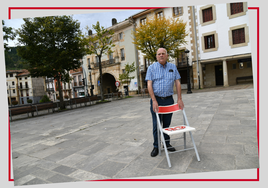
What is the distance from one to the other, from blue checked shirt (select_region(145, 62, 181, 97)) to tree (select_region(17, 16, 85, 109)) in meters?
11.3

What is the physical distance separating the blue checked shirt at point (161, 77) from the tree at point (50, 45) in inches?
444

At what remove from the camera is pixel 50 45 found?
13227 mm

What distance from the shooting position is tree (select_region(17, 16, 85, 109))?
1235cm

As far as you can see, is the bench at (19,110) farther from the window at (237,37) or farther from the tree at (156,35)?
the window at (237,37)

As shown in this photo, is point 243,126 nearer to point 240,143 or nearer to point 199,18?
point 240,143

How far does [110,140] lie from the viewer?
4.36 meters

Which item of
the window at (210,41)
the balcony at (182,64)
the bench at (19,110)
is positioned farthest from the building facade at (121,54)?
the bench at (19,110)

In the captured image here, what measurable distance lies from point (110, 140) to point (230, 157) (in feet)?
8.70

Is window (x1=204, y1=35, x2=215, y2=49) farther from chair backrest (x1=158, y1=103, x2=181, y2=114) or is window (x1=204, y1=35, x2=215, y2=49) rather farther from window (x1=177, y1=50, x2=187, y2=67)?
chair backrest (x1=158, y1=103, x2=181, y2=114)

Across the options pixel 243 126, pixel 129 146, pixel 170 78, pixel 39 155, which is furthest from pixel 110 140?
pixel 243 126

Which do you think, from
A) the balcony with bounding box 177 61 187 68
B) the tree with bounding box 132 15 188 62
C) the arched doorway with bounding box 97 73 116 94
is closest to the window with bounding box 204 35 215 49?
the balcony with bounding box 177 61 187 68

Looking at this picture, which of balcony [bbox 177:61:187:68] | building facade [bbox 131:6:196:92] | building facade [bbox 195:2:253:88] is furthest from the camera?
balcony [bbox 177:61:187:68]

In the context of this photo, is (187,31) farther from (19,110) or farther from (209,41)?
(19,110)

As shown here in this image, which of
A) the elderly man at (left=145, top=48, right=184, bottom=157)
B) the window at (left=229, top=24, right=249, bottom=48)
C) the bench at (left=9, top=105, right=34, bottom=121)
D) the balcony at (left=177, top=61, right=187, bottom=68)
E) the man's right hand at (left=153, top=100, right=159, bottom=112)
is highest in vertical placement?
the window at (left=229, top=24, right=249, bottom=48)
